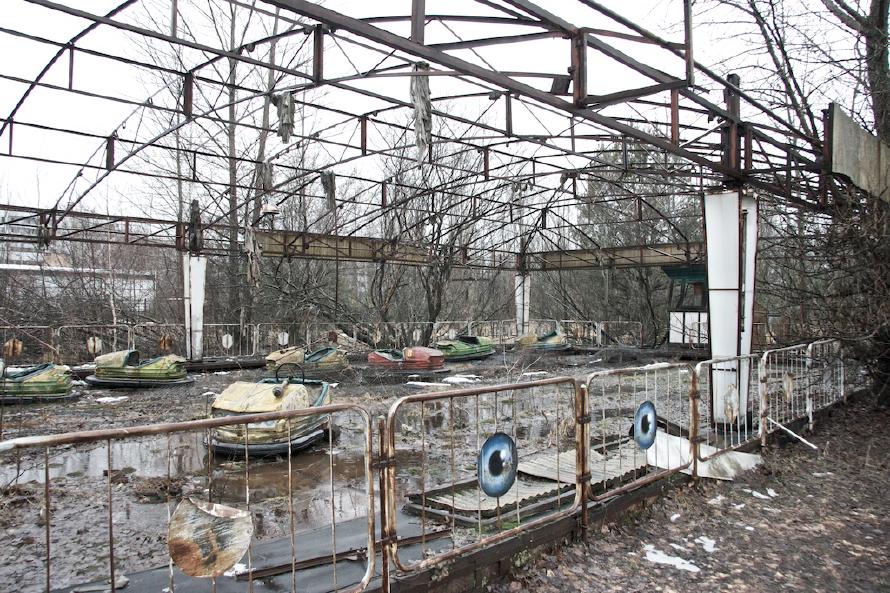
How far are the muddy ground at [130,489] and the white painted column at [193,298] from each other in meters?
6.45

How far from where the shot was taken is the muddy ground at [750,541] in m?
4.13

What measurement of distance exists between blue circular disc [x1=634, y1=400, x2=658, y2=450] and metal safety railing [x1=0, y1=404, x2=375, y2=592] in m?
2.55

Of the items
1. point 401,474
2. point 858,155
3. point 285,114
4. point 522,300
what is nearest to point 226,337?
point 522,300

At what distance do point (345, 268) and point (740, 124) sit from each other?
23.3m

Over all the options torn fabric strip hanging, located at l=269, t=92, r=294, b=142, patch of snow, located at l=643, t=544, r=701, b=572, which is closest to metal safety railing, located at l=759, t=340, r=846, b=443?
patch of snow, located at l=643, t=544, r=701, b=572

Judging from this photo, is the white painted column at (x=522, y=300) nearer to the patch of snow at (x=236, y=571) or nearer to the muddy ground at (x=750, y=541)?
the muddy ground at (x=750, y=541)

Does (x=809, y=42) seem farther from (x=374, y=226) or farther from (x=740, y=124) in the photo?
(x=374, y=226)

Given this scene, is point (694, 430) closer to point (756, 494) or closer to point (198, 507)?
point (756, 494)

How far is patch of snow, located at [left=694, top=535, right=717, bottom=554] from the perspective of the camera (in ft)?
15.5

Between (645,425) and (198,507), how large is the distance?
4.09m

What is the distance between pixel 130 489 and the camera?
6.40 m

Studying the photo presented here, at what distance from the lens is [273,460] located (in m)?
7.84

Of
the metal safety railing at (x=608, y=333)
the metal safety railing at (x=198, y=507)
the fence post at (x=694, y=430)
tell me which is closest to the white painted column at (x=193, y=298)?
the metal safety railing at (x=198, y=507)

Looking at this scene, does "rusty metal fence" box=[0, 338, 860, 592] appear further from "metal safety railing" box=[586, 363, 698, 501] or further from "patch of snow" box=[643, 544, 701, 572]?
"patch of snow" box=[643, 544, 701, 572]
